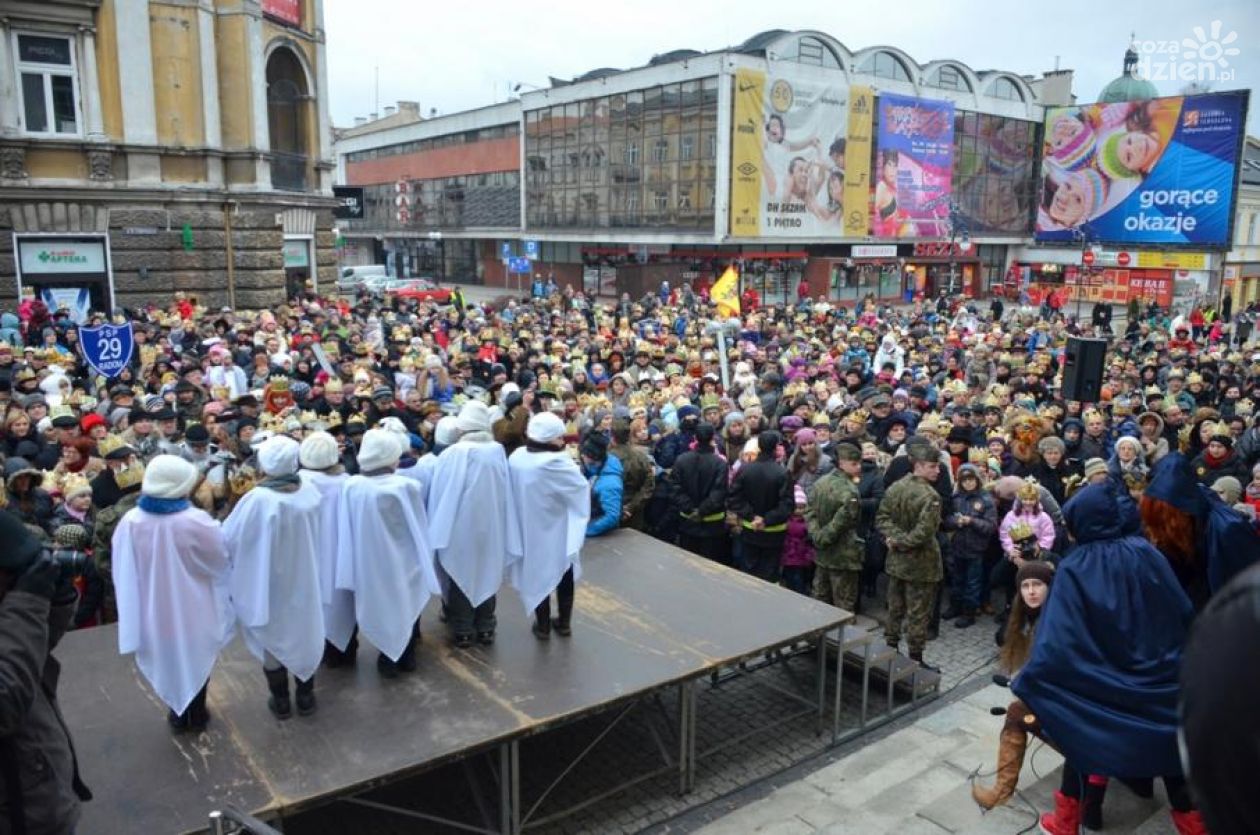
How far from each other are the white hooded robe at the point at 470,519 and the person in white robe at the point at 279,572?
3.41 feet

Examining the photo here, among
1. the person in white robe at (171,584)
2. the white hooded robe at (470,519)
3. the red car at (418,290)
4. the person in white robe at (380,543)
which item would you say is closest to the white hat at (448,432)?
the white hooded robe at (470,519)

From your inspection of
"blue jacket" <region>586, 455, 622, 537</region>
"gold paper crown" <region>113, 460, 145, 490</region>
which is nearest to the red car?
"blue jacket" <region>586, 455, 622, 537</region>

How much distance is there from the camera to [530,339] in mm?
17500

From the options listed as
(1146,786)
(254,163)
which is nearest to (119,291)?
(254,163)

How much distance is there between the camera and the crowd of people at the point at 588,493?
16.3 ft

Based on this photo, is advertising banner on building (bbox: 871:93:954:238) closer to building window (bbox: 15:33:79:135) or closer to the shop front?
building window (bbox: 15:33:79:135)

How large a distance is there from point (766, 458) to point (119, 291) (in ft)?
53.4

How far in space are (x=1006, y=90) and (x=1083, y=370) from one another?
4302cm

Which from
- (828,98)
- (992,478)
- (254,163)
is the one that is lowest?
(992,478)

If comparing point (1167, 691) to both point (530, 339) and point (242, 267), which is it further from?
point (242, 267)

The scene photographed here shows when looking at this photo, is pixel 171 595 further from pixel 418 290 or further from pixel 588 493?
pixel 418 290

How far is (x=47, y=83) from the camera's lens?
18.3 metres

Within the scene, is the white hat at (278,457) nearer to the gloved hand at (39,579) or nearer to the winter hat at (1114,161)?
the gloved hand at (39,579)

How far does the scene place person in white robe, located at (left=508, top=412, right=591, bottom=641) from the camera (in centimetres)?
653
